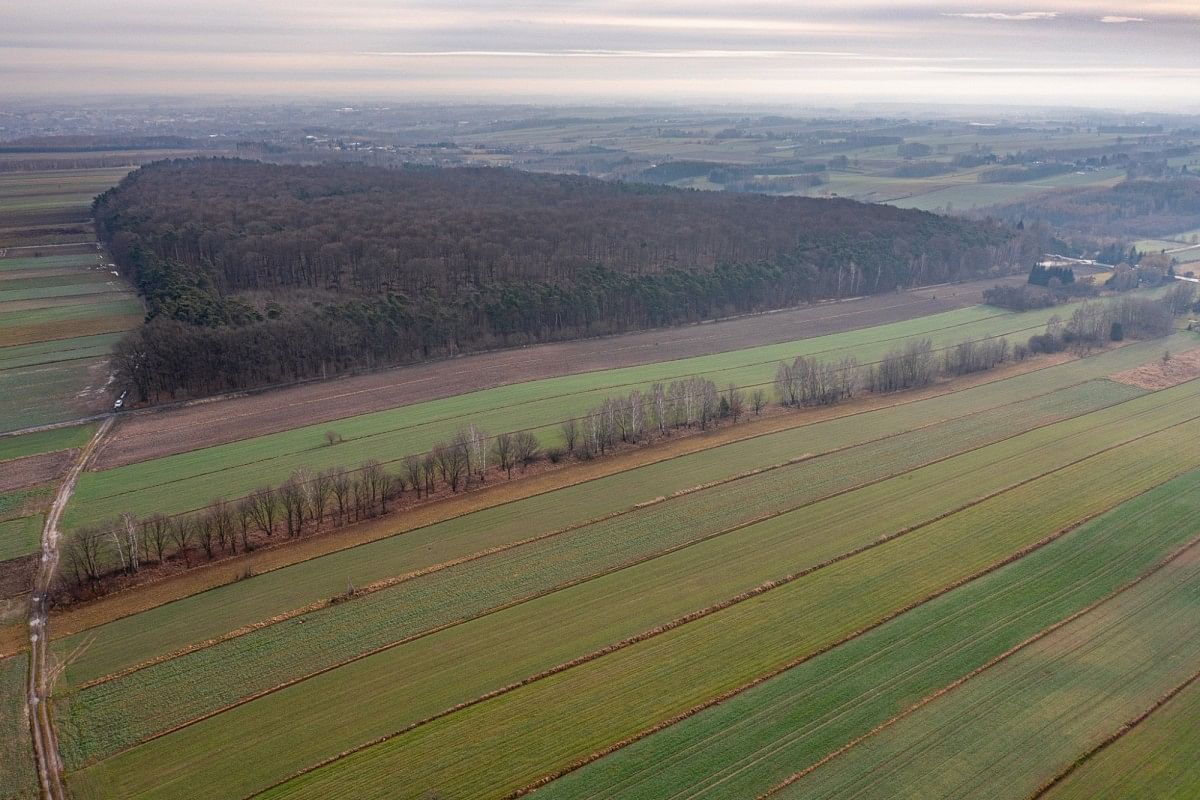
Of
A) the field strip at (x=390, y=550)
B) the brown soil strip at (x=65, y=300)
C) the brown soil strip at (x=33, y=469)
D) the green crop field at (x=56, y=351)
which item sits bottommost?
the field strip at (x=390, y=550)

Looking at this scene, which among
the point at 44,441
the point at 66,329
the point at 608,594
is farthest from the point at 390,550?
the point at 66,329

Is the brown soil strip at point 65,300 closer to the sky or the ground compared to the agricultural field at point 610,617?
closer to the sky

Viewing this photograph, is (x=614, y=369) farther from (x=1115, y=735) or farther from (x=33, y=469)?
(x=1115, y=735)

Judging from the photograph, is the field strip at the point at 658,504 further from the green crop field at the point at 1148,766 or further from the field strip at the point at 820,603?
the green crop field at the point at 1148,766

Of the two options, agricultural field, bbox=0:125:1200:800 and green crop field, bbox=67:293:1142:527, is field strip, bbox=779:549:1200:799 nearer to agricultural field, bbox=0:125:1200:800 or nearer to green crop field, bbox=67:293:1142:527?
agricultural field, bbox=0:125:1200:800

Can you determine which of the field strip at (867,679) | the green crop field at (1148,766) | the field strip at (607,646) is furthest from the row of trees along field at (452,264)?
the green crop field at (1148,766)

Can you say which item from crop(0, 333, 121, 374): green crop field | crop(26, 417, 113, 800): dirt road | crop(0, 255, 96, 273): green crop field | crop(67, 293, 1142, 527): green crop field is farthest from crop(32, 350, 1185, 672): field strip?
crop(0, 255, 96, 273): green crop field
